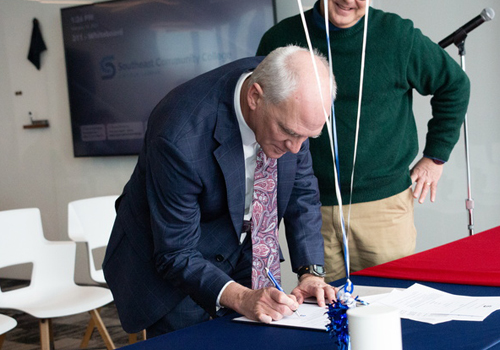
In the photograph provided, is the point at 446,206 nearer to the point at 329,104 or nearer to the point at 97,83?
the point at 329,104

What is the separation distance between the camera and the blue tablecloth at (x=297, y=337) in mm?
1171

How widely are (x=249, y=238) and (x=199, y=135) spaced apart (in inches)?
14.4

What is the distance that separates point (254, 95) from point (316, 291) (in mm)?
488

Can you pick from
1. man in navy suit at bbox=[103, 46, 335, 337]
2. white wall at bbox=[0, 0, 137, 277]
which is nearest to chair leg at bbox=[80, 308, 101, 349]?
white wall at bbox=[0, 0, 137, 277]

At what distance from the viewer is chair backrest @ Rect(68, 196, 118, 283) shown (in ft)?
11.5

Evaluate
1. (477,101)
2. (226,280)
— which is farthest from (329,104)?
(477,101)

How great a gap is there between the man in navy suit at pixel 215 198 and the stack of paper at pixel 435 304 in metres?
0.17

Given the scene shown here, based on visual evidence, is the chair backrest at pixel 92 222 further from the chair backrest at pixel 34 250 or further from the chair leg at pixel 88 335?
the chair leg at pixel 88 335

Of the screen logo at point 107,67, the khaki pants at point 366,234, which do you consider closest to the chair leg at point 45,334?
the khaki pants at point 366,234

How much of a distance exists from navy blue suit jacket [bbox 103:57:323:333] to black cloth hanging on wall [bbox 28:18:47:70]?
146 inches

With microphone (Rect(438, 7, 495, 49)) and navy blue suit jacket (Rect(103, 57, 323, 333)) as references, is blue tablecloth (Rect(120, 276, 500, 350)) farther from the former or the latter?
microphone (Rect(438, 7, 495, 49))

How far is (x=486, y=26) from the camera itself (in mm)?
3430

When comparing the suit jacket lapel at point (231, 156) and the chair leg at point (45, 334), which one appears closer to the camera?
the suit jacket lapel at point (231, 156)

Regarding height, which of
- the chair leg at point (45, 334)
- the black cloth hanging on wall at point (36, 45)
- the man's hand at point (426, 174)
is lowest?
the chair leg at point (45, 334)
